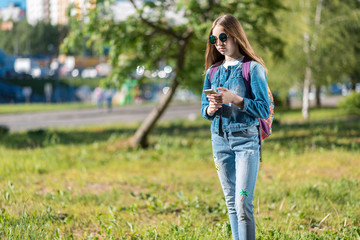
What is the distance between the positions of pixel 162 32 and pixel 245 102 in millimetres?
6917

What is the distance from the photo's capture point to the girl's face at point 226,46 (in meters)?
2.76

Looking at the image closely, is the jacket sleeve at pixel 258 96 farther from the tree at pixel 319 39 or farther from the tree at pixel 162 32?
the tree at pixel 319 39

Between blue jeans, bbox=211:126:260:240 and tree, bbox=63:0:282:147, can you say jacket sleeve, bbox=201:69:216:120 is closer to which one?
blue jeans, bbox=211:126:260:240

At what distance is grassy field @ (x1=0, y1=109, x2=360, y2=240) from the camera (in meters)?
3.68

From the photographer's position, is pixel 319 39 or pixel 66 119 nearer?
pixel 319 39

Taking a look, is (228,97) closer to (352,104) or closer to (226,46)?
(226,46)

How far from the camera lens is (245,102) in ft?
8.47

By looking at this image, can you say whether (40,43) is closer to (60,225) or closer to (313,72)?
(313,72)

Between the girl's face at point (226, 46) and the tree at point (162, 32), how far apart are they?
4.87 meters

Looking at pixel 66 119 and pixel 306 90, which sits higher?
pixel 306 90

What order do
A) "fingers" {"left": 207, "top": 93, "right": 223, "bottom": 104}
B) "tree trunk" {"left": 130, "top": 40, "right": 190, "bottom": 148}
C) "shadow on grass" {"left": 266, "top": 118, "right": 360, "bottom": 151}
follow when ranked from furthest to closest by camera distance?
1. "tree trunk" {"left": 130, "top": 40, "right": 190, "bottom": 148}
2. "shadow on grass" {"left": 266, "top": 118, "right": 360, "bottom": 151}
3. "fingers" {"left": 207, "top": 93, "right": 223, "bottom": 104}

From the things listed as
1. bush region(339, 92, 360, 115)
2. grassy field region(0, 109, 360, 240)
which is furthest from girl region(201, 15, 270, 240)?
bush region(339, 92, 360, 115)


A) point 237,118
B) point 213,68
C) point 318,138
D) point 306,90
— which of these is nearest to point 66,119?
point 306,90

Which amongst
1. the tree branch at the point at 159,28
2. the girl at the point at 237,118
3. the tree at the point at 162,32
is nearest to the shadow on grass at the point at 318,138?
the tree at the point at 162,32
